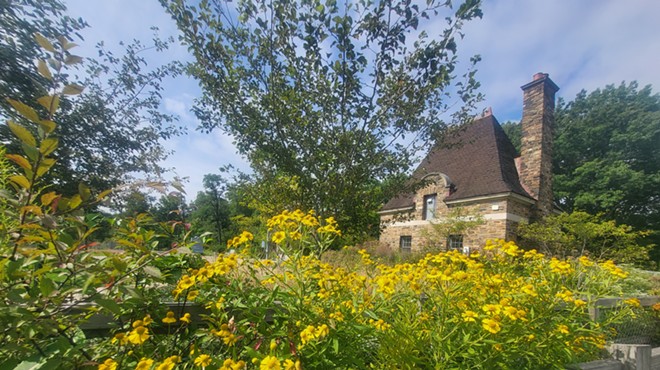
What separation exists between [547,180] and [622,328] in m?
9.51

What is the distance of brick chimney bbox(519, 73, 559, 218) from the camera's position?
37.3 feet

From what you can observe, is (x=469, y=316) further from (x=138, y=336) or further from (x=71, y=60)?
(x=71, y=60)

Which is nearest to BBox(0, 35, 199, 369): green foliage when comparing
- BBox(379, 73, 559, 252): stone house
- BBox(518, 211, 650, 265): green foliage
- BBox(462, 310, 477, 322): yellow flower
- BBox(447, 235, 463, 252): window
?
Result: BBox(462, 310, 477, 322): yellow flower

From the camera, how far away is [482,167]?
1264cm

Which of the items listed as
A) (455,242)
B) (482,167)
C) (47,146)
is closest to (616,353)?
(47,146)

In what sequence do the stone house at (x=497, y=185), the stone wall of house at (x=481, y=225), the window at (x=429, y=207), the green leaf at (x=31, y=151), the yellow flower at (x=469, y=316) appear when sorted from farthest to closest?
the window at (x=429, y=207) → the stone house at (x=497, y=185) → the stone wall of house at (x=481, y=225) → the yellow flower at (x=469, y=316) → the green leaf at (x=31, y=151)

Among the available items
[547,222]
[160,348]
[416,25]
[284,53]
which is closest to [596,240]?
[547,222]

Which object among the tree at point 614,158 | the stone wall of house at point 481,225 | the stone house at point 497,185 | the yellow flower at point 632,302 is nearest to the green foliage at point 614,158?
the tree at point 614,158

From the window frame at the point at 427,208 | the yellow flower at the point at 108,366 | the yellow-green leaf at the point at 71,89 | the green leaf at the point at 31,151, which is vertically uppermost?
the window frame at the point at 427,208

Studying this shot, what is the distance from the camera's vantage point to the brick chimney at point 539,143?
11.4 metres

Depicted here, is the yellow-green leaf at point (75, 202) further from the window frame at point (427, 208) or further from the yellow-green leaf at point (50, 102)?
the window frame at point (427, 208)

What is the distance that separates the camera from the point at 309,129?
3.26 m

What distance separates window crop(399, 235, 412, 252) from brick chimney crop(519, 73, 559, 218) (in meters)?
5.13

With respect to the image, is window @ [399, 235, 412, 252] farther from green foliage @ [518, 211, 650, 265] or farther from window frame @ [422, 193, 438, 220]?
green foliage @ [518, 211, 650, 265]
